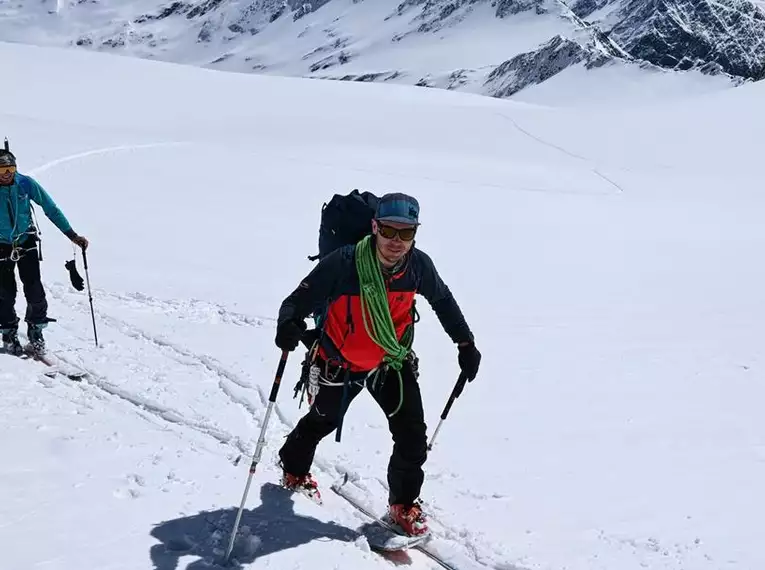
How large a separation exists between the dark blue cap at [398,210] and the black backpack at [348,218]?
22.2 inches

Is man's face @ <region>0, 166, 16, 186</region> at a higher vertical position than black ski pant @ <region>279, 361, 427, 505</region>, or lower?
higher

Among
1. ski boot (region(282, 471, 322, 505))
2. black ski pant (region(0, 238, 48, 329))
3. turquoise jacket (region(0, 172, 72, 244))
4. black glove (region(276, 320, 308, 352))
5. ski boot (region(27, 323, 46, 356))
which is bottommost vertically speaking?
ski boot (region(282, 471, 322, 505))

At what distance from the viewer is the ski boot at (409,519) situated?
5066mm

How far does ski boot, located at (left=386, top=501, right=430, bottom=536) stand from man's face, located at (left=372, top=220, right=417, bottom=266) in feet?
5.66

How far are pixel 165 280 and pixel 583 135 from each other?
32.3 metres

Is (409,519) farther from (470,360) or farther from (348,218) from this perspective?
A: (348,218)

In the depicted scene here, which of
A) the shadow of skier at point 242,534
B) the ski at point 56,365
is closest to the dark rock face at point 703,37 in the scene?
the ski at point 56,365

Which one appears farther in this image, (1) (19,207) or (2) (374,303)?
(1) (19,207)

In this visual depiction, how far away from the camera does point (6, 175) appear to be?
7426 mm

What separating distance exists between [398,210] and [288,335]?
0.97 meters

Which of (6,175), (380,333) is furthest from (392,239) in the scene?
(6,175)

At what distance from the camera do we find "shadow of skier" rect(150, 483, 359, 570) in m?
4.28

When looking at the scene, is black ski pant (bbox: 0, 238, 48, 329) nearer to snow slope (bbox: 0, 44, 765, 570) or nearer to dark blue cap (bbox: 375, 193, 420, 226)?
snow slope (bbox: 0, 44, 765, 570)

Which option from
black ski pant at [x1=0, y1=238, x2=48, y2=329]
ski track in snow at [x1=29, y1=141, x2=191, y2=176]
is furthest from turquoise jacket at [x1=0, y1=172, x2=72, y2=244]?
ski track in snow at [x1=29, y1=141, x2=191, y2=176]
